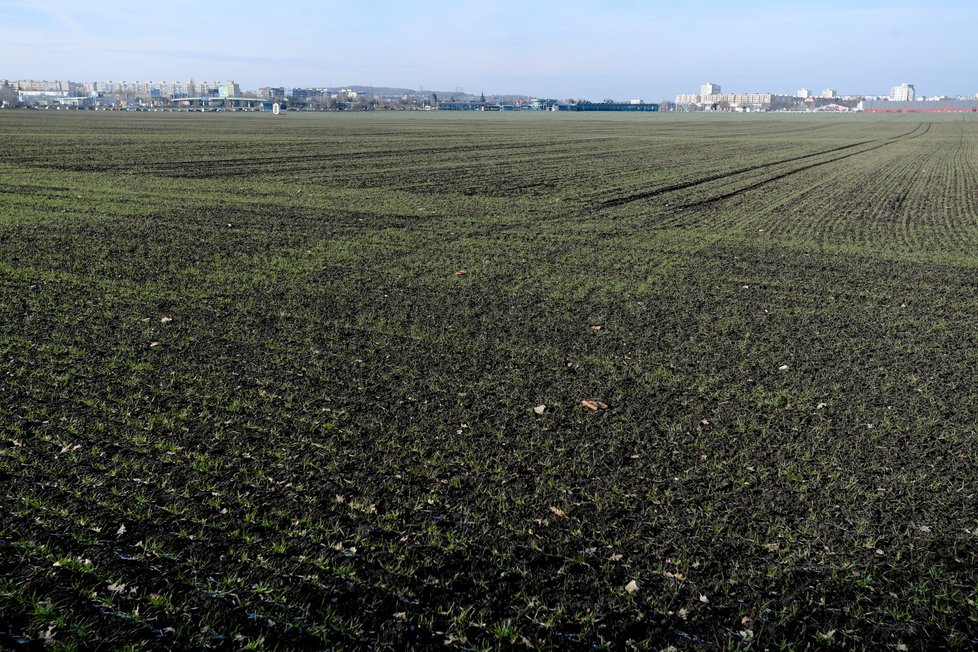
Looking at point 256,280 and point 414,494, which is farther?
point 256,280

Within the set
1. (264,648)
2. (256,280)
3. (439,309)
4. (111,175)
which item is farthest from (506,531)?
(111,175)

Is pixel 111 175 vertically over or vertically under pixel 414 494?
over

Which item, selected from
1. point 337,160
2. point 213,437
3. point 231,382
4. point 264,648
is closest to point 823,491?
point 264,648

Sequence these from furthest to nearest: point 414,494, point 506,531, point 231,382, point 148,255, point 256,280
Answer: point 148,255, point 256,280, point 231,382, point 414,494, point 506,531

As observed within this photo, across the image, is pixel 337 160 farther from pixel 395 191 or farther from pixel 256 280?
pixel 256 280

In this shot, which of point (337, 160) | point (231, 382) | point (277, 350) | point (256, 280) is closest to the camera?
point (231, 382)

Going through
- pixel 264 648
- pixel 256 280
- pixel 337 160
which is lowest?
pixel 264 648
